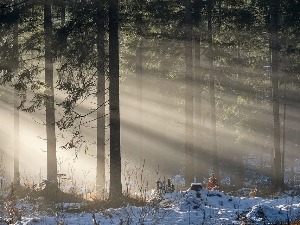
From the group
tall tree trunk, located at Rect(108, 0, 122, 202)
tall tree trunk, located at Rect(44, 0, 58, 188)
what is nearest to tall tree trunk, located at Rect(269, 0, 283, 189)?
tall tree trunk, located at Rect(108, 0, 122, 202)

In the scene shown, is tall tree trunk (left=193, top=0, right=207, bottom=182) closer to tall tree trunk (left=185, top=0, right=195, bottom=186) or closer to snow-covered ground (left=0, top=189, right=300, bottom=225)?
tall tree trunk (left=185, top=0, right=195, bottom=186)

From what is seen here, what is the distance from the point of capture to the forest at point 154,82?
46.6ft

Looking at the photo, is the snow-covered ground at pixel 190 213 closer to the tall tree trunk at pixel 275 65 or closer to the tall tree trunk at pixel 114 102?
the tall tree trunk at pixel 114 102

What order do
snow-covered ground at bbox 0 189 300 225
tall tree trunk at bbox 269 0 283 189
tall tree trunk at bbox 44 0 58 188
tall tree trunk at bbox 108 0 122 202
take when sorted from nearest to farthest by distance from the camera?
1. snow-covered ground at bbox 0 189 300 225
2. tall tree trunk at bbox 108 0 122 202
3. tall tree trunk at bbox 44 0 58 188
4. tall tree trunk at bbox 269 0 283 189

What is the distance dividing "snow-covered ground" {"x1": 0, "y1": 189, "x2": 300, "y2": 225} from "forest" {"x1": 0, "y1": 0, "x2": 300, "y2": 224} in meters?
0.77

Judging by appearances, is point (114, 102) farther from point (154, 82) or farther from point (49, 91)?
point (154, 82)

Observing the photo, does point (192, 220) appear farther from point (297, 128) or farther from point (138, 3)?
point (297, 128)

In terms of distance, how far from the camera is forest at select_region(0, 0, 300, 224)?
14.2 metres

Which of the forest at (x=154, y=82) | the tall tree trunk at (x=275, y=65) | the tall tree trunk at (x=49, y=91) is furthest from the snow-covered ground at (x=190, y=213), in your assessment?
the tall tree trunk at (x=275, y=65)

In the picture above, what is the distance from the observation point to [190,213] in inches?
381

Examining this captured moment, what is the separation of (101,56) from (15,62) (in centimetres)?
364

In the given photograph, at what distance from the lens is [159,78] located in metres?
30.5

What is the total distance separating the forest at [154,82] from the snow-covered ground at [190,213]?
30.5 inches

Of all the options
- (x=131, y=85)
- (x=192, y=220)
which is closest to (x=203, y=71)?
(x=192, y=220)
